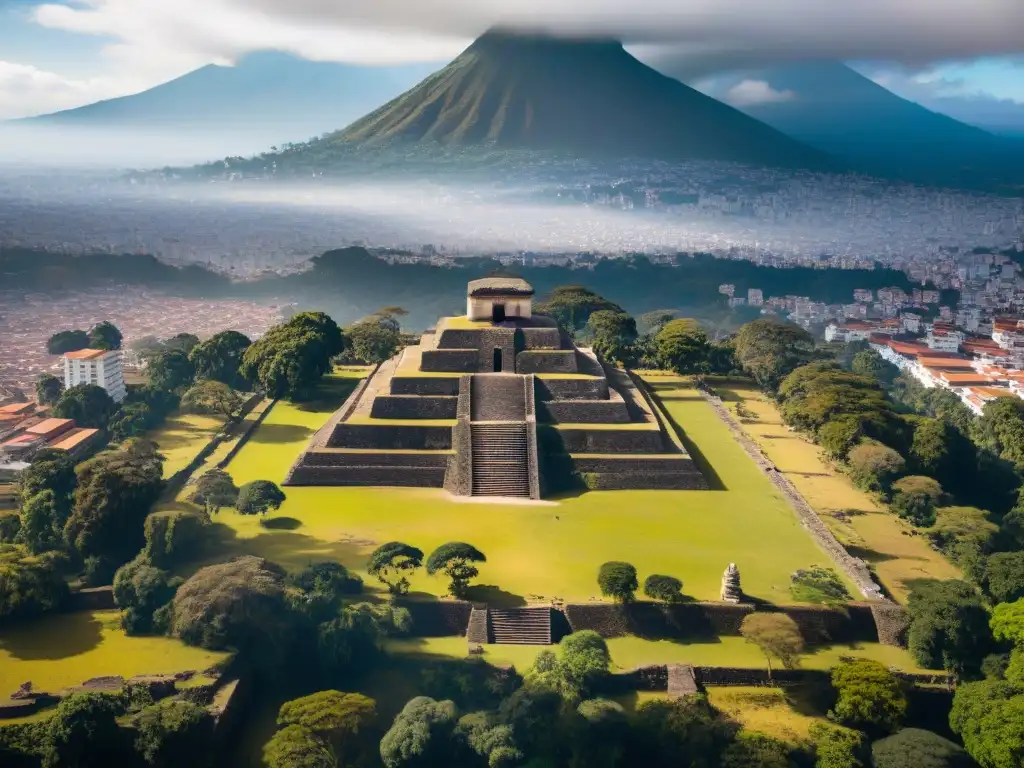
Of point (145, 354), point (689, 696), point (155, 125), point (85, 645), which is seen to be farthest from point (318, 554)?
point (155, 125)

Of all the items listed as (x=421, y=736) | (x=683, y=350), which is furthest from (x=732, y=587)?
(x=683, y=350)

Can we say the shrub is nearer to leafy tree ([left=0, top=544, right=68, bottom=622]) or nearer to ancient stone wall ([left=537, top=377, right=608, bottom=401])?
ancient stone wall ([left=537, top=377, right=608, bottom=401])

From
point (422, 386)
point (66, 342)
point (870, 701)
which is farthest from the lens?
point (66, 342)

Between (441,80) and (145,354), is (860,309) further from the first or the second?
(441,80)

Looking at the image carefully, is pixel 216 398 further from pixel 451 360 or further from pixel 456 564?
pixel 456 564

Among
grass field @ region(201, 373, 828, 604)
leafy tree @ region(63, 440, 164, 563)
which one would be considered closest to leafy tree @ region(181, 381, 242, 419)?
grass field @ region(201, 373, 828, 604)

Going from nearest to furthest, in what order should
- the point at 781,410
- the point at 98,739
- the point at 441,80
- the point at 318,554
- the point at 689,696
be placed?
1. the point at 98,739
2. the point at 689,696
3. the point at 318,554
4. the point at 781,410
5. the point at 441,80
